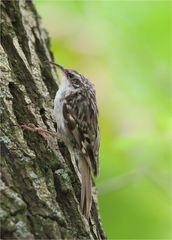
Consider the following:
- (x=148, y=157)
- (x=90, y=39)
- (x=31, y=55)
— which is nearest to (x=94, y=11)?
(x=90, y=39)

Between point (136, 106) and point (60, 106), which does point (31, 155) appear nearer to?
point (60, 106)

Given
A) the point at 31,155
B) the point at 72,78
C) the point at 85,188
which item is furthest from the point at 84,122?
the point at 31,155

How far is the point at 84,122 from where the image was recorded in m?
4.07

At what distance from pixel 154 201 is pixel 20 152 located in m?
2.46

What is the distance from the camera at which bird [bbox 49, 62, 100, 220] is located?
3.68 metres

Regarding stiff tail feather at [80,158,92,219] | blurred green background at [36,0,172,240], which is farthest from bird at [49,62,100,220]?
blurred green background at [36,0,172,240]

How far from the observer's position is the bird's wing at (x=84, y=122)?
12.6 feet

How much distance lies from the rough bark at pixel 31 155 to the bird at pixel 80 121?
9 cm

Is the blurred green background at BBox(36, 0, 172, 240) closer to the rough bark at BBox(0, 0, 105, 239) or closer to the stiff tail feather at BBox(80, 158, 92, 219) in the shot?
the rough bark at BBox(0, 0, 105, 239)

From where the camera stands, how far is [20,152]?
305cm

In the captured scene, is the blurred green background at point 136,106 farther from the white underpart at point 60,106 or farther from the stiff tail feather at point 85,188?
the stiff tail feather at point 85,188

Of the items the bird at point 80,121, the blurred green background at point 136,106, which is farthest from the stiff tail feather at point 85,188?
the blurred green background at point 136,106

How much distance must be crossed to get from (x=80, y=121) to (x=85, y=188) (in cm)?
79

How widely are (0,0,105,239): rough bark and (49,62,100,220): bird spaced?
88 millimetres
